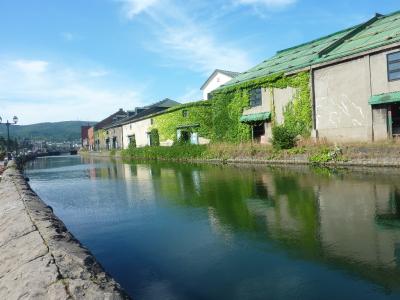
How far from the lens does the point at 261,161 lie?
85.8 feet

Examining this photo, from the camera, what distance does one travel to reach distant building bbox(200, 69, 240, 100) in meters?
50.8

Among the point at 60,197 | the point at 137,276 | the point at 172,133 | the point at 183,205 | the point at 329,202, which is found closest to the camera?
the point at 137,276

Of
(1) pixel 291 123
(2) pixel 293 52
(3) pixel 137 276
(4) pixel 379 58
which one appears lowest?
(3) pixel 137 276

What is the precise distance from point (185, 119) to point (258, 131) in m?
13.1

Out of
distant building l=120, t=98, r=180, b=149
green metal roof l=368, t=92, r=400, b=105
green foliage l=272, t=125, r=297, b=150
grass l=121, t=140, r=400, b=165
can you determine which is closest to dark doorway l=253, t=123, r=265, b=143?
grass l=121, t=140, r=400, b=165

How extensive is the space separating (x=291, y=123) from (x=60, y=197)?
18.4m

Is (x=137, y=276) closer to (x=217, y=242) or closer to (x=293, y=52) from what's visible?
(x=217, y=242)

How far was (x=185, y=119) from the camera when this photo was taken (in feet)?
143

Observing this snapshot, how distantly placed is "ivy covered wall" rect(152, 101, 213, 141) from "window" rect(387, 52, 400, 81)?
20.8 metres

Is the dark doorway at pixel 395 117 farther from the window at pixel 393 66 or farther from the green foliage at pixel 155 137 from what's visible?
the green foliage at pixel 155 137

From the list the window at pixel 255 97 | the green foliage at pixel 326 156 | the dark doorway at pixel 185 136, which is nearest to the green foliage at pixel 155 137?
the dark doorway at pixel 185 136

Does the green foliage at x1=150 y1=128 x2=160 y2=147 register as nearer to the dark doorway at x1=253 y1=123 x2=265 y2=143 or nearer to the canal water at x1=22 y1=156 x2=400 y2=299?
the dark doorway at x1=253 y1=123 x2=265 y2=143

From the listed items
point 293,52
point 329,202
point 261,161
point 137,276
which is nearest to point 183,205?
point 329,202

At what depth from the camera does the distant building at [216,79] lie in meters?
50.8
